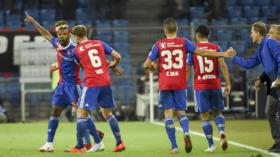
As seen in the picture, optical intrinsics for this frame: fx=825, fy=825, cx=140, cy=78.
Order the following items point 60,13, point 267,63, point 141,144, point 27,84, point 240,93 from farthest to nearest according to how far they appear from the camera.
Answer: point 60,13, point 27,84, point 240,93, point 141,144, point 267,63

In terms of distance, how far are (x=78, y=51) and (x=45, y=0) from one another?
17.3 meters

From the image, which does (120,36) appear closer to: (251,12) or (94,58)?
(251,12)

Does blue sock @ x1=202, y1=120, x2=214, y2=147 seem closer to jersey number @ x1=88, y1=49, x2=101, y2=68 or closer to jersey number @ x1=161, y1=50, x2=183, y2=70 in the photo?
jersey number @ x1=161, y1=50, x2=183, y2=70

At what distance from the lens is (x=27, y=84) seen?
2558 cm

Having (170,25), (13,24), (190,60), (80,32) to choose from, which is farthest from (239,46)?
(80,32)

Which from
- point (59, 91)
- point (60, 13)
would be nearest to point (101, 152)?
point (59, 91)

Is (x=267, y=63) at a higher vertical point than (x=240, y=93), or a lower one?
higher

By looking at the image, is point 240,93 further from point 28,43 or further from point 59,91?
point 59,91

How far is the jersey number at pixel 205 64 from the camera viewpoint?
13.4m

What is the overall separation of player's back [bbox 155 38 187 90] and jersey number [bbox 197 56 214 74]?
1.63 ft

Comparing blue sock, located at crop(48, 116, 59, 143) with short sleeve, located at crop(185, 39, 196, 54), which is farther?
blue sock, located at crop(48, 116, 59, 143)

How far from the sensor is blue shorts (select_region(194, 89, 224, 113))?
13.4 meters

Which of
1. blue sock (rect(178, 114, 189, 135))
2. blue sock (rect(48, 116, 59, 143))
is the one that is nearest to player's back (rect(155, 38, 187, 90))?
blue sock (rect(178, 114, 189, 135))

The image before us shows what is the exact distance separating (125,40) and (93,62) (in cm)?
1406
